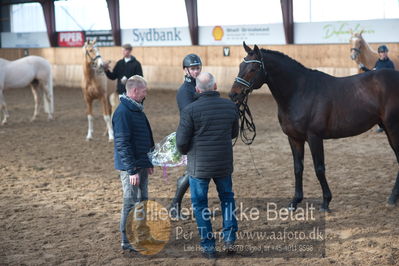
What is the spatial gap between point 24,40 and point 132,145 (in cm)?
2280

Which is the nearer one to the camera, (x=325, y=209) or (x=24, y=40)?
(x=325, y=209)

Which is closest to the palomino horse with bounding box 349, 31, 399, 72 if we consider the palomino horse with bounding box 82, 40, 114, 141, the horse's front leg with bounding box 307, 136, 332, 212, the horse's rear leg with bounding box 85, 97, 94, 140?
the palomino horse with bounding box 82, 40, 114, 141

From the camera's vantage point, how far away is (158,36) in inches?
818

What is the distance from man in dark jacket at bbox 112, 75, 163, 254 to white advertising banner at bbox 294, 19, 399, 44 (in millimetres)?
12825

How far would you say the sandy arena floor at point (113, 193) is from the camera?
4.58 metres

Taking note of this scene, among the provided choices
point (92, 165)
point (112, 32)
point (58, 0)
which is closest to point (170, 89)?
point (112, 32)

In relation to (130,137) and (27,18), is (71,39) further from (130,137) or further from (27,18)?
(130,137)

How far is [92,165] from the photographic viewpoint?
27.2 feet

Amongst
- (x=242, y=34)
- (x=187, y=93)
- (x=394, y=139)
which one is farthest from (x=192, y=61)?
(x=242, y=34)

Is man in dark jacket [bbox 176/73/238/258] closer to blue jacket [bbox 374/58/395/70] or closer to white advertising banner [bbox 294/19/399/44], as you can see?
blue jacket [bbox 374/58/395/70]

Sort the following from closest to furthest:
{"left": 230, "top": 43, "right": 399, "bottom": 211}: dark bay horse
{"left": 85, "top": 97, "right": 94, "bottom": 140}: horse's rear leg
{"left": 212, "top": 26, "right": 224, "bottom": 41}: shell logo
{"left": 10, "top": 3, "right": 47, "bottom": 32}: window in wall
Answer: {"left": 230, "top": 43, "right": 399, "bottom": 211}: dark bay horse, {"left": 85, "top": 97, "right": 94, "bottom": 140}: horse's rear leg, {"left": 212, "top": 26, "right": 224, "bottom": 41}: shell logo, {"left": 10, "top": 3, "right": 47, "bottom": 32}: window in wall

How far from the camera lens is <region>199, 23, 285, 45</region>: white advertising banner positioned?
1805 centimetres

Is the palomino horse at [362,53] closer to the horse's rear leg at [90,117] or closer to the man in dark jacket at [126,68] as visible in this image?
the man in dark jacket at [126,68]

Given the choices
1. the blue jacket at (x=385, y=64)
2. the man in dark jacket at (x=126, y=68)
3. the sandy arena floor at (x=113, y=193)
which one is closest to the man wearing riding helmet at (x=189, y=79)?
the sandy arena floor at (x=113, y=193)
